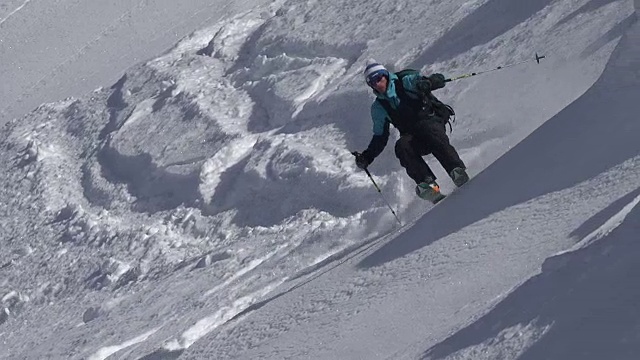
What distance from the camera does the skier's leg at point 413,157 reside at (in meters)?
9.12

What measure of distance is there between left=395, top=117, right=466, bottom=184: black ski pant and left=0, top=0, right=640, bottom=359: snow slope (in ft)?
1.07

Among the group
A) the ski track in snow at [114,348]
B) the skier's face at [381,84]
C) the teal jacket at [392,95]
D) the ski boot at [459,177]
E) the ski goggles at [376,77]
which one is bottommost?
the ski track in snow at [114,348]

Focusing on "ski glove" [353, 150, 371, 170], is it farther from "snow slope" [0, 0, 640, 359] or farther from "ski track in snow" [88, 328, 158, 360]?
"ski track in snow" [88, 328, 158, 360]

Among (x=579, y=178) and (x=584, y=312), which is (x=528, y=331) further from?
(x=579, y=178)

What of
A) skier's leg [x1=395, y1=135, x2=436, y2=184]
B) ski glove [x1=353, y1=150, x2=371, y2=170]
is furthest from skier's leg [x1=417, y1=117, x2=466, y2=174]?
ski glove [x1=353, y1=150, x2=371, y2=170]

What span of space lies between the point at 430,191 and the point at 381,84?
34.2 inches

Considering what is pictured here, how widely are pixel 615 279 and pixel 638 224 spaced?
0.32 meters

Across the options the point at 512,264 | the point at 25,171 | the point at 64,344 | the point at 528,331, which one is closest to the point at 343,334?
the point at 512,264

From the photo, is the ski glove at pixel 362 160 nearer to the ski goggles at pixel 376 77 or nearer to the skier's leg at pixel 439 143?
the skier's leg at pixel 439 143

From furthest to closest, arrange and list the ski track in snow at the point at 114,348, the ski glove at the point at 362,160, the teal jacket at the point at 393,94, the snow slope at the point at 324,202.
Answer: the ski track in snow at the point at 114,348
the ski glove at the point at 362,160
the teal jacket at the point at 393,94
the snow slope at the point at 324,202

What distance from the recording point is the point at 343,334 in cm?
686

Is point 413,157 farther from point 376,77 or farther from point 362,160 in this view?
point 376,77

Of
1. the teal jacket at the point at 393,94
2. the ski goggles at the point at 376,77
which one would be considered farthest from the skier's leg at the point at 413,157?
the ski goggles at the point at 376,77

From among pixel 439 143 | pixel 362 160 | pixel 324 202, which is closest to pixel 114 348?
pixel 324 202
